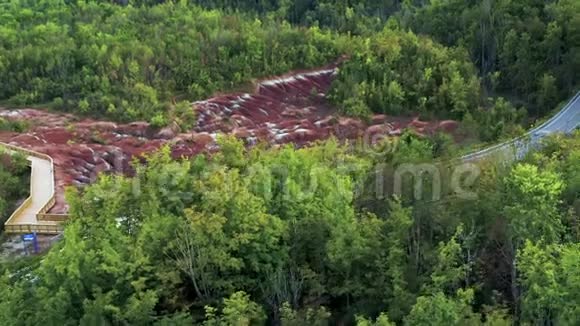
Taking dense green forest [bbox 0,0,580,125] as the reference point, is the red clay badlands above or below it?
below

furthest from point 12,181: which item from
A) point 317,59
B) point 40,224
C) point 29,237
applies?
point 317,59

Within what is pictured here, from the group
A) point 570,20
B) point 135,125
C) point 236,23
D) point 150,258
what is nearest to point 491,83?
point 570,20

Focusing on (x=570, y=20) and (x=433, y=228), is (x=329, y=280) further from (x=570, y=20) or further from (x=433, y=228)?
(x=570, y=20)

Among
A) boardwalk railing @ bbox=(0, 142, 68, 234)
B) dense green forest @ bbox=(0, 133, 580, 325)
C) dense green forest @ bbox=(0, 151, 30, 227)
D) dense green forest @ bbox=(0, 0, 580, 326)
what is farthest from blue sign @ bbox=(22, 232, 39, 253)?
dense green forest @ bbox=(0, 133, 580, 325)

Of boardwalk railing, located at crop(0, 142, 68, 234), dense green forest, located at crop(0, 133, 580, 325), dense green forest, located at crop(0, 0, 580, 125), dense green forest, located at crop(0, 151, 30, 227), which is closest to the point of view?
dense green forest, located at crop(0, 133, 580, 325)

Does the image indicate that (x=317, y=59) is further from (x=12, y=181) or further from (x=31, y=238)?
(x=31, y=238)

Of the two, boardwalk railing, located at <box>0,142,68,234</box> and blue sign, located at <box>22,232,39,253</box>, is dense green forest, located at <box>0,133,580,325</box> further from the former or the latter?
boardwalk railing, located at <box>0,142,68,234</box>
